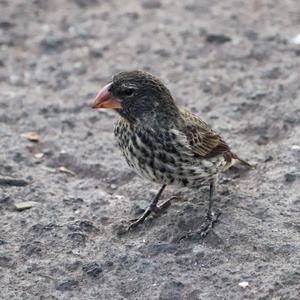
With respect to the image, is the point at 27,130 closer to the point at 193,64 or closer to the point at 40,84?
the point at 40,84

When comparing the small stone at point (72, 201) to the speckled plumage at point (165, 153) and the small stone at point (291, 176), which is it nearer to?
the speckled plumage at point (165, 153)

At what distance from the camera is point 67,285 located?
5.08m

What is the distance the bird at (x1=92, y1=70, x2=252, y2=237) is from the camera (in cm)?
553

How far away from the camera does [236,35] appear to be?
27.0ft

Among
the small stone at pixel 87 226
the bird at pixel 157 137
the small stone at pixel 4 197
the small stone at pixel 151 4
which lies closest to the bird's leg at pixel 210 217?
the bird at pixel 157 137

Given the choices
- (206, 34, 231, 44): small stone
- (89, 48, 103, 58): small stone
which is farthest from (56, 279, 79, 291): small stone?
(206, 34, 231, 44): small stone

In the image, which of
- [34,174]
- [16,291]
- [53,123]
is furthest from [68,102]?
[16,291]

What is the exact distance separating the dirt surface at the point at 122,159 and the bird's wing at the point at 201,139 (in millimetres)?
354

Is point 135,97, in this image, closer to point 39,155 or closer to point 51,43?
point 39,155

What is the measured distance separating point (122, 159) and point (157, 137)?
108 cm

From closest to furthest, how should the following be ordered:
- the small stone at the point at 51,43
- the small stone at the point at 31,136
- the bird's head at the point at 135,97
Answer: the bird's head at the point at 135,97 < the small stone at the point at 31,136 < the small stone at the point at 51,43

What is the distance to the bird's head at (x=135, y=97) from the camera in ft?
18.5

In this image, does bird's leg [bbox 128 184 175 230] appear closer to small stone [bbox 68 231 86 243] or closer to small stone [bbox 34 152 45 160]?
small stone [bbox 68 231 86 243]

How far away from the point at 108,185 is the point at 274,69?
2.24 metres
